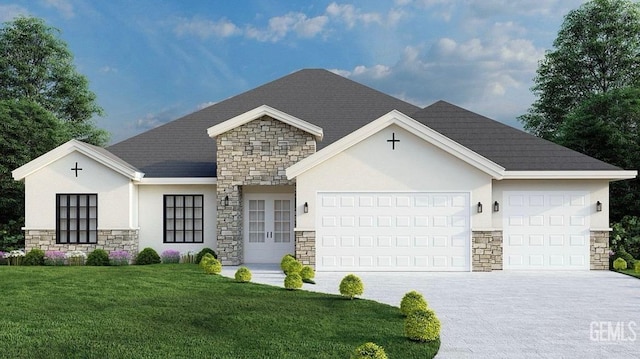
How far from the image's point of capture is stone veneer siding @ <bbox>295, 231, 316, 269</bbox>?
16.9m

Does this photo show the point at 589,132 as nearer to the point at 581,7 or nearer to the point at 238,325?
the point at 581,7

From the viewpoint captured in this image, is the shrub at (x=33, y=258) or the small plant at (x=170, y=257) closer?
→ the shrub at (x=33, y=258)

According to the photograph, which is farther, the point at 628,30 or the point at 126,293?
the point at 628,30

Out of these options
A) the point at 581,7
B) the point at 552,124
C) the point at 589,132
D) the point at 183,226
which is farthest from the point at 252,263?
the point at 581,7

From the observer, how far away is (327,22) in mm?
22938

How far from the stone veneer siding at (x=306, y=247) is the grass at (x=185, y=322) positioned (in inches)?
155

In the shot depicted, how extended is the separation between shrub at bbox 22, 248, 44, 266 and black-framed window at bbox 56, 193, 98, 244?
0.73 meters

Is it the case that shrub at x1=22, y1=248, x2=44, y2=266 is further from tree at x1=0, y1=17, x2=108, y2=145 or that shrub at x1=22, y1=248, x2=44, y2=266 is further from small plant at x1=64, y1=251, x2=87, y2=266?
tree at x1=0, y1=17, x2=108, y2=145

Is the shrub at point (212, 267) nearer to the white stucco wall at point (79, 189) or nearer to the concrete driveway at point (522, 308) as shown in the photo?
the concrete driveway at point (522, 308)

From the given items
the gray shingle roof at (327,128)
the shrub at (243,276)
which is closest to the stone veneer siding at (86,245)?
the gray shingle roof at (327,128)

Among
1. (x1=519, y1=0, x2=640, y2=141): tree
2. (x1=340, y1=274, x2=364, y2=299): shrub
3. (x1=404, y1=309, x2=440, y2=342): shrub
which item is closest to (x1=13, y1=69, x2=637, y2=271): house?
(x1=340, y1=274, x2=364, y2=299): shrub

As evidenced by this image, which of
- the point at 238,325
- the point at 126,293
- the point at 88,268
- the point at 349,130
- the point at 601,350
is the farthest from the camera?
A: the point at 349,130

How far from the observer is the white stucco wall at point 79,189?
18297 mm

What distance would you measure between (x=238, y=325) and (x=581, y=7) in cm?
3215
